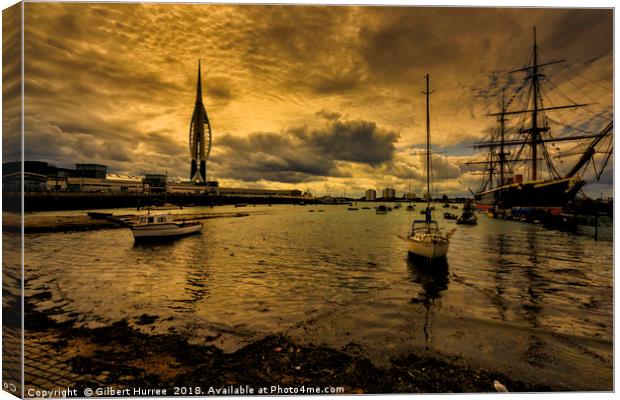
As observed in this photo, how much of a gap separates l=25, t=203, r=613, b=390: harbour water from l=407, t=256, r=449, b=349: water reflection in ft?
0.19

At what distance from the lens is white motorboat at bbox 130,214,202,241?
28.1 metres

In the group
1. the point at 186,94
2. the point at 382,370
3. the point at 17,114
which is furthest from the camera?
the point at 186,94

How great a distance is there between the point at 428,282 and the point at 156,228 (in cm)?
2520

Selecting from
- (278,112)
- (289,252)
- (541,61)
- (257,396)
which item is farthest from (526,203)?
(257,396)

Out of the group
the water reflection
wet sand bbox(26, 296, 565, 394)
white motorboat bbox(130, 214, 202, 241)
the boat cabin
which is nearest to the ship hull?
the water reflection

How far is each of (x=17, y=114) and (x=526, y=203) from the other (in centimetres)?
6456

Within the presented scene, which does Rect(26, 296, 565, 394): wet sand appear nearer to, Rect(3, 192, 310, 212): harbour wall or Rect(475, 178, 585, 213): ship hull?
Rect(3, 192, 310, 212): harbour wall

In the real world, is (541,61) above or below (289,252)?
above

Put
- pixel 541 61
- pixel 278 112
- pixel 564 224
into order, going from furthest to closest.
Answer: pixel 564 224 < pixel 278 112 < pixel 541 61

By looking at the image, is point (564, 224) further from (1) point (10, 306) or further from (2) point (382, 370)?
(1) point (10, 306)

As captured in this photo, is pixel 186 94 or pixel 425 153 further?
pixel 425 153

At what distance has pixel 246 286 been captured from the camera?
45.8ft

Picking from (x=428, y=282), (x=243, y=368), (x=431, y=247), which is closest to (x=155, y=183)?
(x=431, y=247)

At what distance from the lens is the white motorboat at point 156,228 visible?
1105 inches
